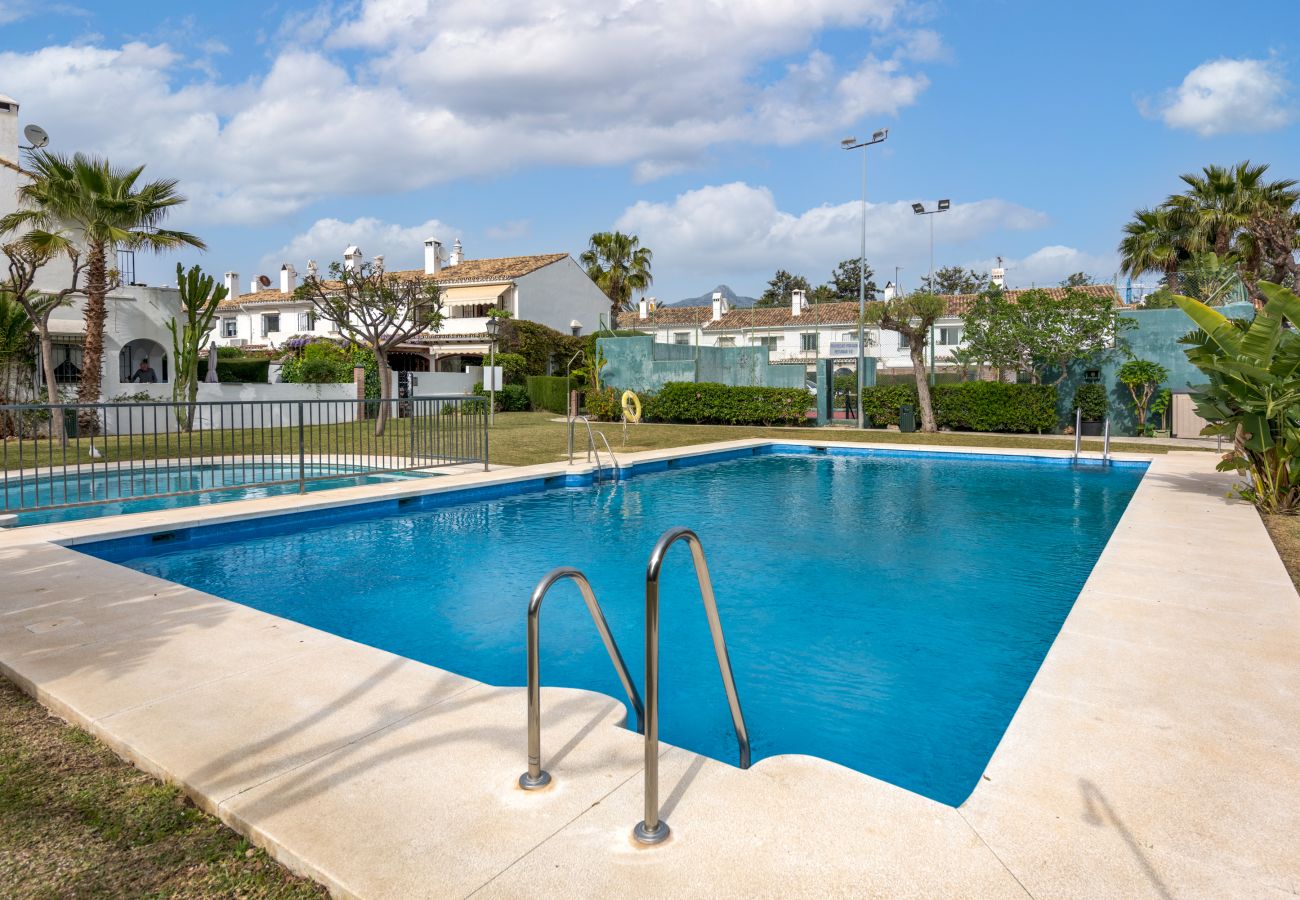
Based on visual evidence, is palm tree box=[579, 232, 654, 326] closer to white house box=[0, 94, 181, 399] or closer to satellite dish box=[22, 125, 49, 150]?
white house box=[0, 94, 181, 399]

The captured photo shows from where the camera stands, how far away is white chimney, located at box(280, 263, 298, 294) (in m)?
48.0

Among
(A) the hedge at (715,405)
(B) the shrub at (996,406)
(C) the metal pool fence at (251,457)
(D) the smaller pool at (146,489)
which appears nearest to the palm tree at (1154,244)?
(B) the shrub at (996,406)

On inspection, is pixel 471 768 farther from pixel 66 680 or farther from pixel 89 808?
pixel 66 680

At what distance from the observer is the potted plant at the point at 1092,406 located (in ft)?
74.0

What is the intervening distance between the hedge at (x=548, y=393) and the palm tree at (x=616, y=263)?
14298 millimetres

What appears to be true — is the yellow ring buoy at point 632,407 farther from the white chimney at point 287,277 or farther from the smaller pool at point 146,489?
the white chimney at point 287,277

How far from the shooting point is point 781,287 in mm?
74125

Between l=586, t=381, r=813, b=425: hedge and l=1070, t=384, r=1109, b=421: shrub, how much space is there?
25.9 ft

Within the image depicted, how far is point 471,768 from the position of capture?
299 cm

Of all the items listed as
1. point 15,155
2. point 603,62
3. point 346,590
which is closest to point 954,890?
point 346,590

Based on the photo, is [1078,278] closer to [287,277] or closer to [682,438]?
[682,438]

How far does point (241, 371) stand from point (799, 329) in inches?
1203

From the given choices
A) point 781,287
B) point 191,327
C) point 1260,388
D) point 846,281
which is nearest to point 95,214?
point 191,327

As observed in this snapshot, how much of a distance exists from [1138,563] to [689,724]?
4.45 metres
